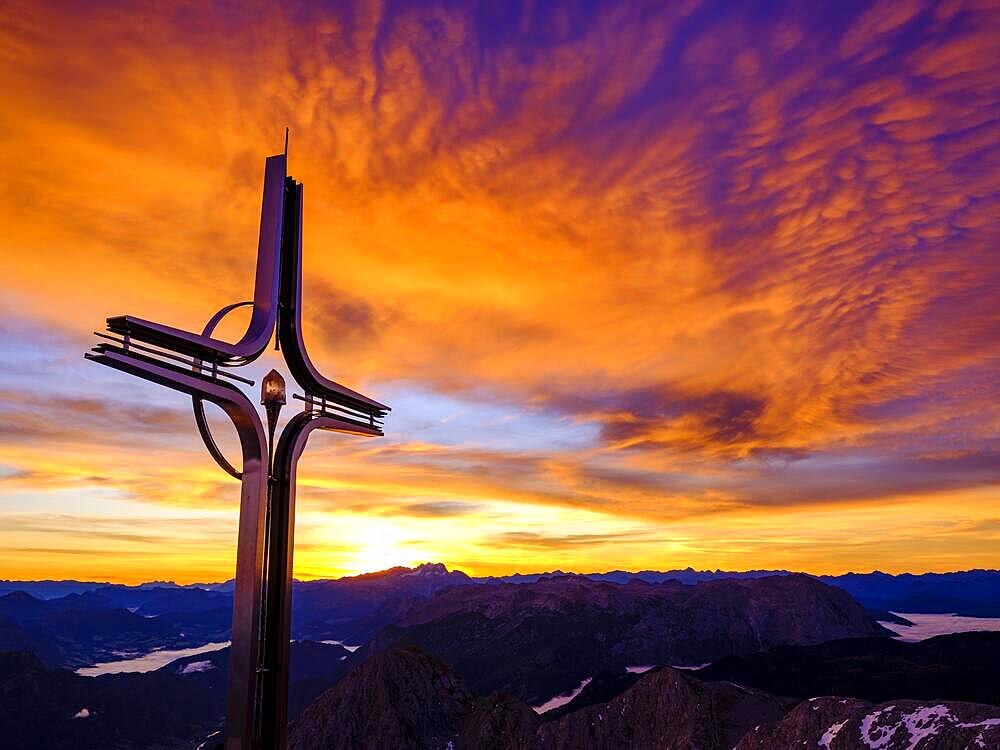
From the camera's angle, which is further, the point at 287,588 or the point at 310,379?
the point at 310,379

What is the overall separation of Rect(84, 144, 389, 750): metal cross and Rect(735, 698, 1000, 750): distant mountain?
6795 cm

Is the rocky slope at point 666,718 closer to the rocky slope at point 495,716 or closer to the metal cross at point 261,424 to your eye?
the rocky slope at point 495,716

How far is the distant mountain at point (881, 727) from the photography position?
6856 centimetres

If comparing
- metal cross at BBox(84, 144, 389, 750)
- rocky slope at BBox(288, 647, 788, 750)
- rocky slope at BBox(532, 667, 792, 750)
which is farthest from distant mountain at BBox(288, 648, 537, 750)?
metal cross at BBox(84, 144, 389, 750)

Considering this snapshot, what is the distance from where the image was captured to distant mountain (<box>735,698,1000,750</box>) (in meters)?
68.6

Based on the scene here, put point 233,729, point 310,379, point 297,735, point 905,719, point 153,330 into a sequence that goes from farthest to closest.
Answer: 1. point 297,735
2. point 905,719
3. point 310,379
4. point 233,729
5. point 153,330

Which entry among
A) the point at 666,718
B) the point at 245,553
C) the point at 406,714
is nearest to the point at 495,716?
the point at 406,714

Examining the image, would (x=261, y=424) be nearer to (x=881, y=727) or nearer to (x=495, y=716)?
(x=881, y=727)

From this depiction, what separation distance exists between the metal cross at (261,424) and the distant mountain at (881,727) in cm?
6795

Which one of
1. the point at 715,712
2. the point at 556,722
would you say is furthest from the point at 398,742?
the point at 715,712

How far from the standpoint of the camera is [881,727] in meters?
75.0

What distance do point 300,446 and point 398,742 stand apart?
11807 cm

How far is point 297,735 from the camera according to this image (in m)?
133

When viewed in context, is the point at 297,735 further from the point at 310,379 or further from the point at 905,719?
the point at 310,379
